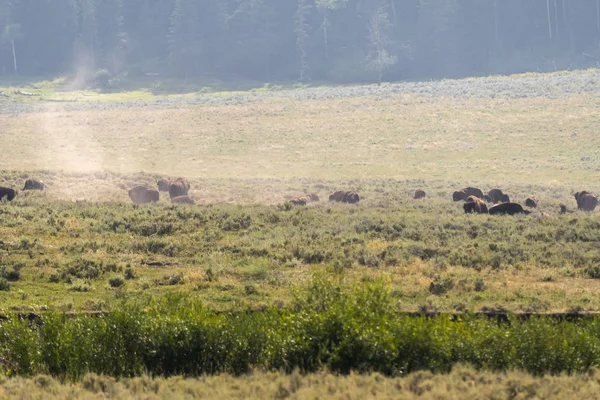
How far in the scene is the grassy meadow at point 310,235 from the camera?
15133 mm

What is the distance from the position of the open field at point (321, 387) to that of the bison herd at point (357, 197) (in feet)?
71.1

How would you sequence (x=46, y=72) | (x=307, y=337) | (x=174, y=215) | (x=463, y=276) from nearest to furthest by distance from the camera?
(x=307, y=337) → (x=463, y=276) → (x=174, y=215) → (x=46, y=72)

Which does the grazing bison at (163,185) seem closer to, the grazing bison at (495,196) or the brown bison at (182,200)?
the brown bison at (182,200)

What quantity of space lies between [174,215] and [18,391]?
1865 centimetres

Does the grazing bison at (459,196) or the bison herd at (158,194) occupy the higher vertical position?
the bison herd at (158,194)

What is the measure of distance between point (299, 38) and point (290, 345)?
116 m

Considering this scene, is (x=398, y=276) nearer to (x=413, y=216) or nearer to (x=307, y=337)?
(x=307, y=337)

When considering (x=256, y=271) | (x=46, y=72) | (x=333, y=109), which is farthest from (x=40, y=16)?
(x=256, y=271)

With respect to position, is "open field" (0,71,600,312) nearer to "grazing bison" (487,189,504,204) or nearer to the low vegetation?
the low vegetation

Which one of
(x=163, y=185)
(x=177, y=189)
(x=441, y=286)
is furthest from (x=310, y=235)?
(x=163, y=185)

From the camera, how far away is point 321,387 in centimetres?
1365

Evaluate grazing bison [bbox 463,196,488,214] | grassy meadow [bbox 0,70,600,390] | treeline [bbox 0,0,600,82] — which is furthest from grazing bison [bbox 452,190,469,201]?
treeline [bbox 0,0,600,82]

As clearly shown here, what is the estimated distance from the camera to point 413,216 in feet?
110

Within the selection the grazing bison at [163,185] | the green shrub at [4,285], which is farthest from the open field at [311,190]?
the grazing bison at [163,185]
